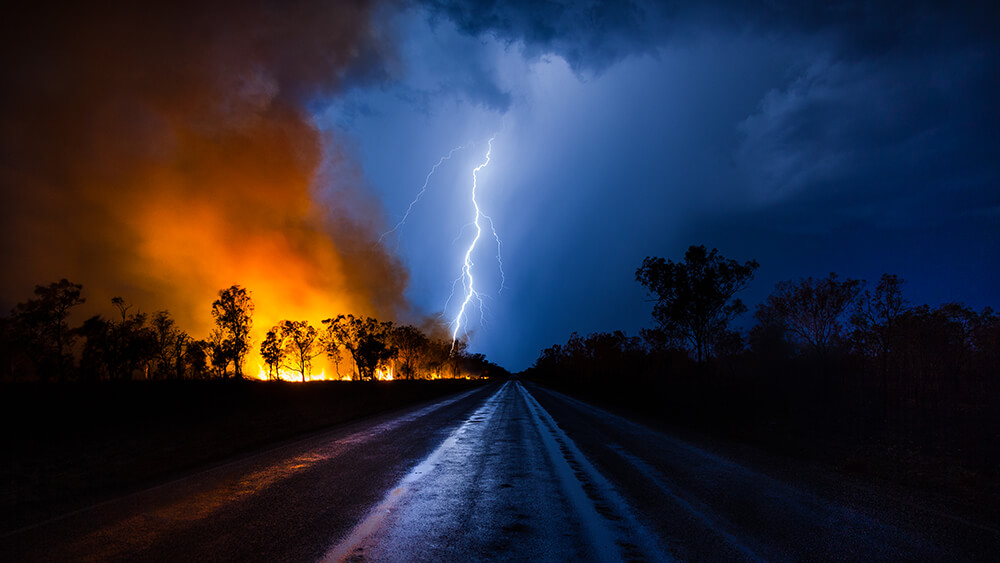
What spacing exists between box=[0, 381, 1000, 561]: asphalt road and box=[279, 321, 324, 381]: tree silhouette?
A: 93.8 meters

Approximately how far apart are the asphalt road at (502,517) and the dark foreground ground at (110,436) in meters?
1.75

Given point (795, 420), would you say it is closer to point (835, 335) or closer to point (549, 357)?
point (835, 335)

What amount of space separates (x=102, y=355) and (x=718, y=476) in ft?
294

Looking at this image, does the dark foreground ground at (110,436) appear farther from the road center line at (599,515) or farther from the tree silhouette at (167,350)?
the tree silhouette at (167,350)

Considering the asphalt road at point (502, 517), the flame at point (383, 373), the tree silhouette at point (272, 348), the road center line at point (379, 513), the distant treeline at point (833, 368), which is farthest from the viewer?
the flame at point (383, 373)

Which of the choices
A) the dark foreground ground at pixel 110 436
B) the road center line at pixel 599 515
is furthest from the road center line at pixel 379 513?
the dark foreground ground at pixel 110 436

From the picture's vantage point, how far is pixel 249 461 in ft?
31.0

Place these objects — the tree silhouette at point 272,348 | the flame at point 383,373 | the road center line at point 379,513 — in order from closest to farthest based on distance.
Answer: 1. the road center line at point 379,513
2. the tree silhouette at point 272,348
3. the flame at point 383,373

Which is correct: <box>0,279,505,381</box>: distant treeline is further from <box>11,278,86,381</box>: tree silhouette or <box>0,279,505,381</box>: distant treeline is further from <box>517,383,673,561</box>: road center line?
<box>517,383,673,561</box>: road center line

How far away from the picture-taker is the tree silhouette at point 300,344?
94125 millimetres

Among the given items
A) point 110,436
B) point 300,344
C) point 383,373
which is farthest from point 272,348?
point 110,436

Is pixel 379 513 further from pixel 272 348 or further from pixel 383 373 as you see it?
pixel 383 373

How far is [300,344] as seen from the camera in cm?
9575

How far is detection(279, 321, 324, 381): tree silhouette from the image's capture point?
309 feet
